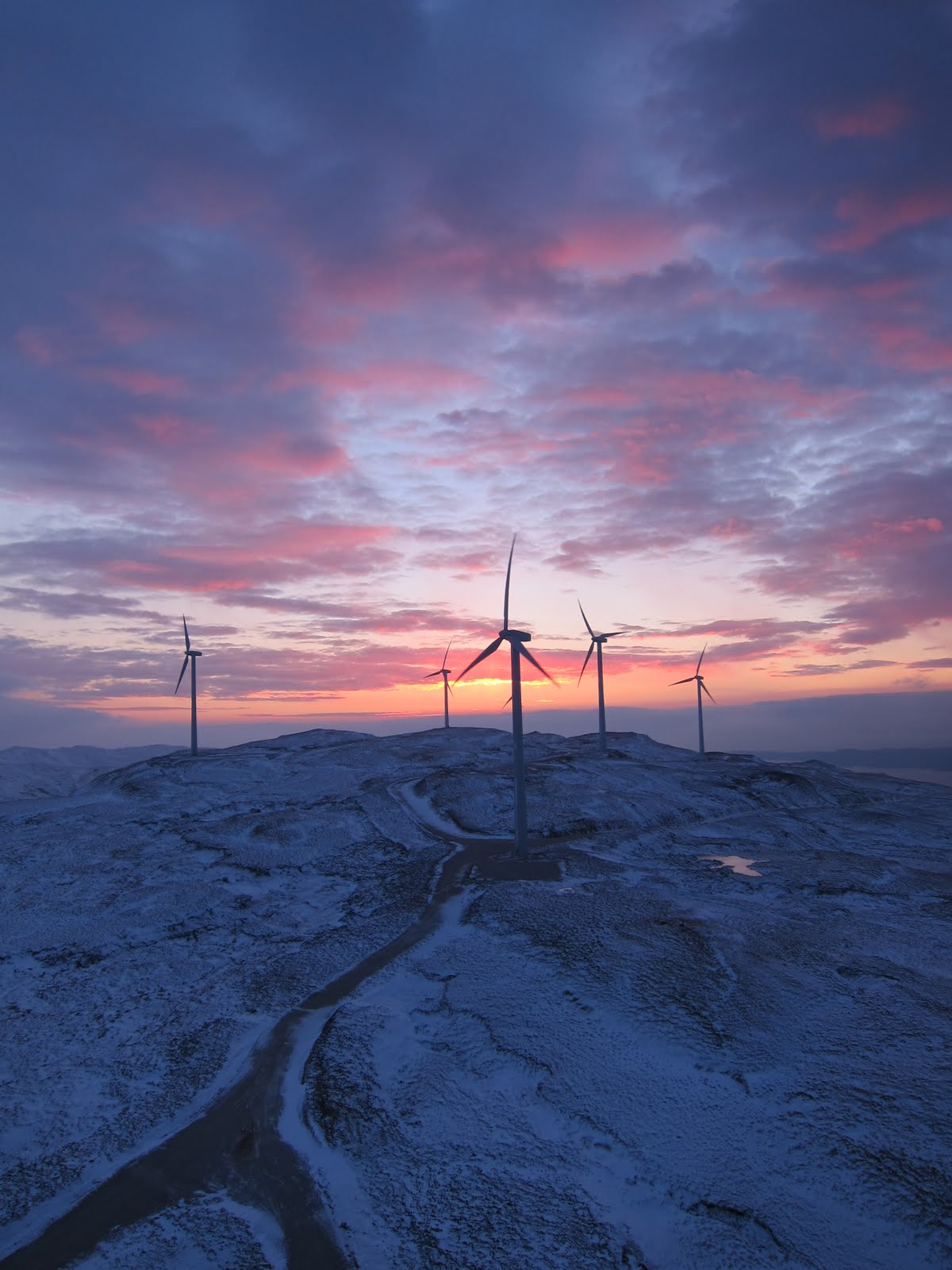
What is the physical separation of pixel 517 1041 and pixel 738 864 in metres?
34.3

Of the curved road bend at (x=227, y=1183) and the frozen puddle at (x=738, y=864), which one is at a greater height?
the frozen puddle at (x=738, y=864)

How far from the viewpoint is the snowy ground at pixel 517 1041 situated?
21656 mm

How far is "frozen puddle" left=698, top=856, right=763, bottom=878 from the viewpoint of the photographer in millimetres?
55944

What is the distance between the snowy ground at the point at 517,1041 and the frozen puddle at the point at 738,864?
546 millimetres

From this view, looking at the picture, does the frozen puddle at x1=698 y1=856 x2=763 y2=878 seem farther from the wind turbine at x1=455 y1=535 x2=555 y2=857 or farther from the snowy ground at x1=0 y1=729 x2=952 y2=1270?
the wind turbine at x1=455 y1=535 x2=555 y2=857

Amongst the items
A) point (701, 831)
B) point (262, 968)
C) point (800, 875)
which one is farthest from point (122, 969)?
point (701, 831)

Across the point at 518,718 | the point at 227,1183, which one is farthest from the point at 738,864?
the point at 227,1183

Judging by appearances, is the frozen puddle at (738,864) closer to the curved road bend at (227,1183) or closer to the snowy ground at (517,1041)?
the snowy ground at (517,1041)

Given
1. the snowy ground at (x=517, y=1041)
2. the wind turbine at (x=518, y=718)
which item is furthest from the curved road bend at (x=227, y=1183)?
the wind turbine at (x=518, y=718)

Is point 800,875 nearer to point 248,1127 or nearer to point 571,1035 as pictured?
point 571,1035

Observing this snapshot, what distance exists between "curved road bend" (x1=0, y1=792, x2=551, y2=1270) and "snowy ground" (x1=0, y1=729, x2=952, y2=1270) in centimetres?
55

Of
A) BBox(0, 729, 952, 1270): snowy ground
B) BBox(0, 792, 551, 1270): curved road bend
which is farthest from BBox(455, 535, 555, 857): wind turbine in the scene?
BBox(0, 792, 551, 1270): curved road bend

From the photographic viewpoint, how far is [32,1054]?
109ft

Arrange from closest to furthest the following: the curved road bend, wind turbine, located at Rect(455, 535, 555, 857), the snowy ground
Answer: the curved road bend → the snowy ground → wind turbine, located at Rect(455, 535, 555, 857)
